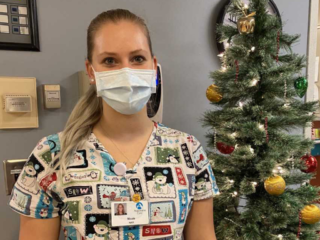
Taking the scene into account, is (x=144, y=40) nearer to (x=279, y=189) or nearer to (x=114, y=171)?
(x=114, y=171)

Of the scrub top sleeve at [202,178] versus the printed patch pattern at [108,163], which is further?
the scrub top sleeve at [202,178]

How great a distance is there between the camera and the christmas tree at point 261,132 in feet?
4.38

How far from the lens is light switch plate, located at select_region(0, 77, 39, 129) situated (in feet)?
4.45

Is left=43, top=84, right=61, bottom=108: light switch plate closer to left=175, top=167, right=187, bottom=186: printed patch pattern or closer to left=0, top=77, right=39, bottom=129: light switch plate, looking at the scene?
left=0, top=77, right=39, bottom=129: light switch plate

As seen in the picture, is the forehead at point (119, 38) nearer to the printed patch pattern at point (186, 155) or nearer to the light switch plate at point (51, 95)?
the printed patch pattern at point (186, 155)

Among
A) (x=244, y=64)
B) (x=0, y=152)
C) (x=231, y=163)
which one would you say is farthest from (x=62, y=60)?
(x=231, y=163)

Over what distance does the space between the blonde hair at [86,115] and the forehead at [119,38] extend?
3 centimetres

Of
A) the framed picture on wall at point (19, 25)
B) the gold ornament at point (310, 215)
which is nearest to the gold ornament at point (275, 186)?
the gold ornament at point (310, 215)

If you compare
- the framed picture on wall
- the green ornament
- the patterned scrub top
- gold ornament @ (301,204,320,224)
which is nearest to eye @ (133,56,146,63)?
the patterned scrub top

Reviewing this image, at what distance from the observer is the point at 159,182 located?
3.12 feet

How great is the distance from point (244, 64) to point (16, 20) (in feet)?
3.95

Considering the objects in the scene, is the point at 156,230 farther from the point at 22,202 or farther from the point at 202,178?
the point at 22,202

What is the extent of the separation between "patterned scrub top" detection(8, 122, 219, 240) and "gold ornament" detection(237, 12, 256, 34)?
0.76 metres

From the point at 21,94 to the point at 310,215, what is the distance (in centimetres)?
162
